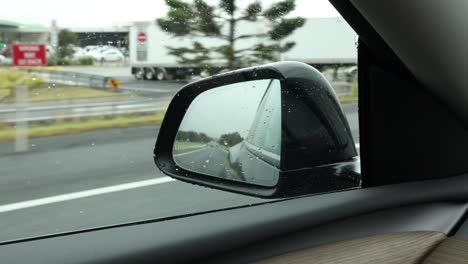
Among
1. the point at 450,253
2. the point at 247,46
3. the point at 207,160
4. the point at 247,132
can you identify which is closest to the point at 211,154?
the point at 207,160

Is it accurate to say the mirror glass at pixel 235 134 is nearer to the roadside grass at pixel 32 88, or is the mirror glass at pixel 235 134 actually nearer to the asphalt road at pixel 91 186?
the asphalt road at pixel 91 186

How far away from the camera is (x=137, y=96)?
2.08 m

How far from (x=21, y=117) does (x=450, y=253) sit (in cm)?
136

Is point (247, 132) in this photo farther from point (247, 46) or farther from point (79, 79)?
point (79, 79)

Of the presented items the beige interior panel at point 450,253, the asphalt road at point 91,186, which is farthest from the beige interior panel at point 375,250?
the asphalt road at point 91,186

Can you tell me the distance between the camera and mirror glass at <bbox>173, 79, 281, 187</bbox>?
210cm

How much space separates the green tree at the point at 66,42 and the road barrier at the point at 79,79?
63 millimetres

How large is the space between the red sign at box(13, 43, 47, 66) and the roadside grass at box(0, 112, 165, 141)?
0.20 m

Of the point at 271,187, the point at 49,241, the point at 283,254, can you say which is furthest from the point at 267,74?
the point at 49,241

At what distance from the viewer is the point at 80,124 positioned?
6.66 ft

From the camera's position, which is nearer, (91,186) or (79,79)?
(79,79)

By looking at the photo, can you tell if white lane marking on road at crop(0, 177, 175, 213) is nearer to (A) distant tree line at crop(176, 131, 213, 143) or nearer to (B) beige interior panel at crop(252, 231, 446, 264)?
(A) distant tree line at crop(176, 131, 213, 143)

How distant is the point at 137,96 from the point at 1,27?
0.51 m

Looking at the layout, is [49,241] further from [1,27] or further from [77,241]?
[1,27]
